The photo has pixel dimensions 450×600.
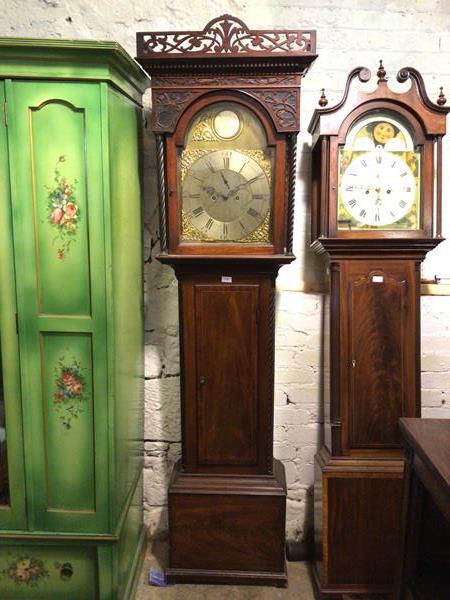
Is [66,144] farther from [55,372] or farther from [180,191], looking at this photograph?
[55,372]

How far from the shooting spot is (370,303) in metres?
1.96

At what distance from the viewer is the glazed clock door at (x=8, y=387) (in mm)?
1687

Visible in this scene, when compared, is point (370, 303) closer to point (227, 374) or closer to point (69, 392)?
point (227, 374)

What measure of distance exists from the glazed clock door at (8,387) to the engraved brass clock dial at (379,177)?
1.31 m

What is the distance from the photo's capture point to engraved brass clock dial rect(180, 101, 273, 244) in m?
1.84

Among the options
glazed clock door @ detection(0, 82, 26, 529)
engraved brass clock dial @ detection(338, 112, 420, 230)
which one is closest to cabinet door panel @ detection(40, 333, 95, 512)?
glazed clock door @ detection(0, 82, 26, 529)

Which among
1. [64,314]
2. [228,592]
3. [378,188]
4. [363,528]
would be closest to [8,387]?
[64,314]

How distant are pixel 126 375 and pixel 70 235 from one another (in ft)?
2.12

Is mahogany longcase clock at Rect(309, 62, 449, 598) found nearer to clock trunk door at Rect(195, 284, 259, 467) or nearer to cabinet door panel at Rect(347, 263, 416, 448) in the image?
cabinet door panel at Rect(347, 263, 416, 448)

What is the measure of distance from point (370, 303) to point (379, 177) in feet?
1.72

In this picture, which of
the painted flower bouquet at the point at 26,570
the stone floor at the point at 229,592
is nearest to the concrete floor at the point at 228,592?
the stone floor at the point at 229,592

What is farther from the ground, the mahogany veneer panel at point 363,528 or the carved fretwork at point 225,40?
the carved fretwork at point 225,40

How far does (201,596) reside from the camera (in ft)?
6.71

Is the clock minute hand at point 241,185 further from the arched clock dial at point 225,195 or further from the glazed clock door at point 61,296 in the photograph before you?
the glazed clock door at point 61,296
